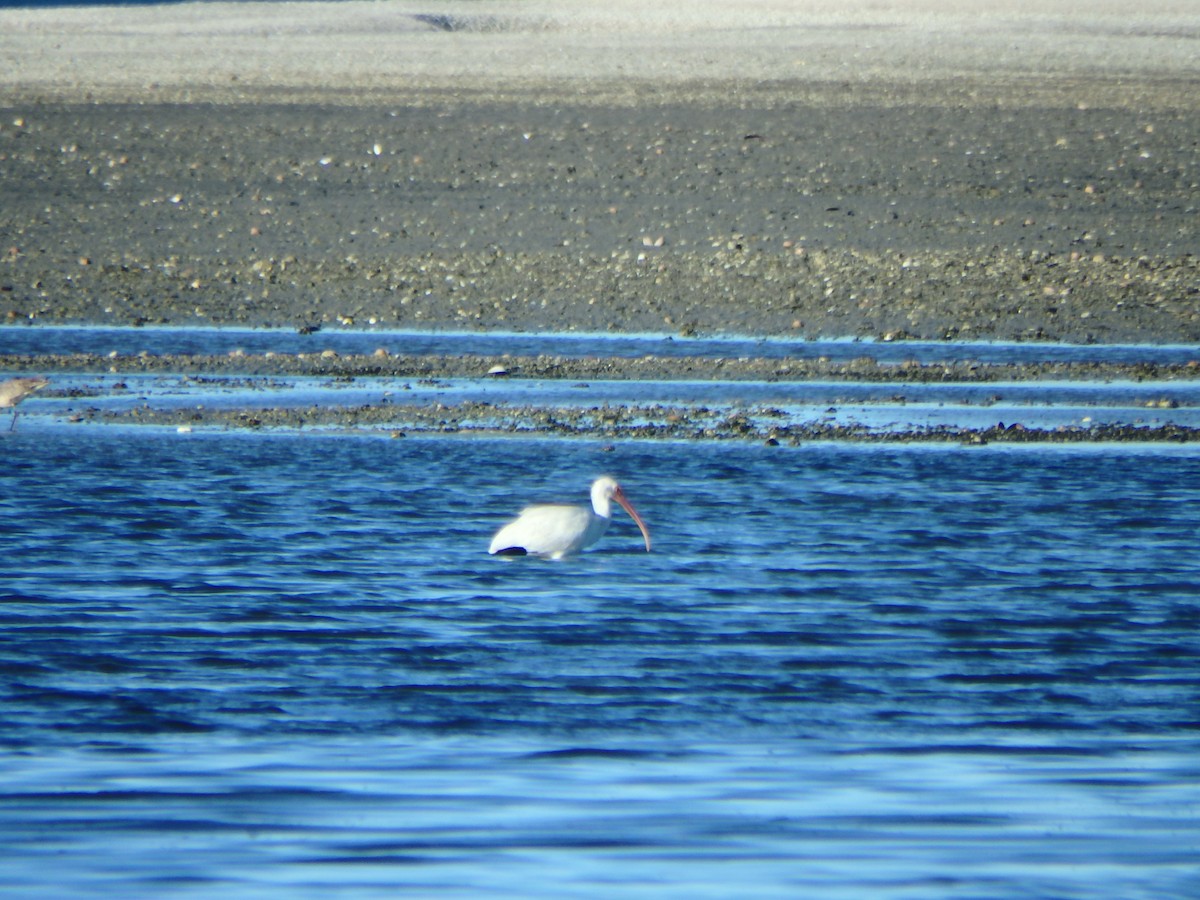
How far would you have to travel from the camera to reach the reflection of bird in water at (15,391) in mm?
12312

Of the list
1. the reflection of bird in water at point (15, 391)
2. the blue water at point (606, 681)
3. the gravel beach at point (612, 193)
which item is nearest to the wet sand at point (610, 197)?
the gravel beach at point (612, 193)

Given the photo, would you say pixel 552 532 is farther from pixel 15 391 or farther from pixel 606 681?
pixel 15 391

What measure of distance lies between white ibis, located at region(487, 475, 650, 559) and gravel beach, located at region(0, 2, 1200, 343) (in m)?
6.14

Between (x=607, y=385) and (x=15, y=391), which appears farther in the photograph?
(x=607, y=385)

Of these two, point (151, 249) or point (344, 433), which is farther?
point (151, 249)

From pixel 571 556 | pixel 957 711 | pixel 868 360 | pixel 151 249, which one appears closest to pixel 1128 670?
pixel 957 711

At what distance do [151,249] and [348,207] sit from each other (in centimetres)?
210

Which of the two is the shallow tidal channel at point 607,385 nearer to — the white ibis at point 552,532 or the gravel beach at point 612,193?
the gravel beach at point 612,193

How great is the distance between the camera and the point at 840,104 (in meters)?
24.4

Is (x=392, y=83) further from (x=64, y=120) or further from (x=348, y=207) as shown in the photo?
(x=348, y=207)

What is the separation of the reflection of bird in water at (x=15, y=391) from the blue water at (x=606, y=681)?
1.21 metres

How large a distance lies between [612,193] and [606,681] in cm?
1322

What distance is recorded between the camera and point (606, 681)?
6848 millimetres

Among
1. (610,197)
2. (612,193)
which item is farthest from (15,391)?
(612,193)
